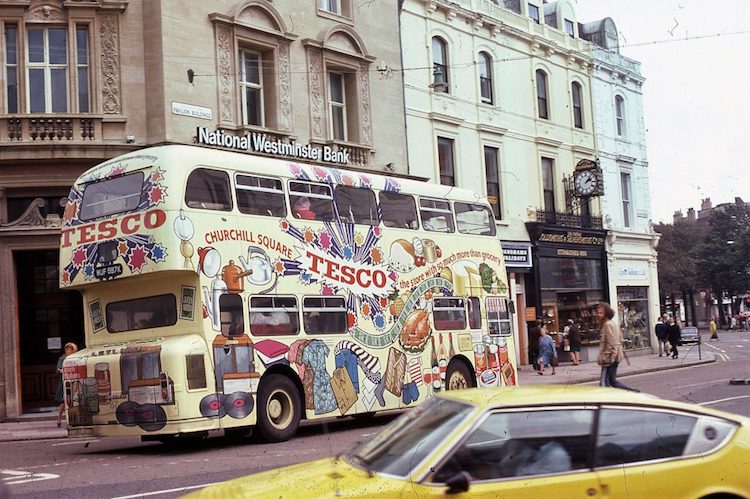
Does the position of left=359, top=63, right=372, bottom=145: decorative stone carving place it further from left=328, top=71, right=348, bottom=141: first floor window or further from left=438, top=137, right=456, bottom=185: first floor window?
left=438, top=137, right=456, bottom=185: first floor window

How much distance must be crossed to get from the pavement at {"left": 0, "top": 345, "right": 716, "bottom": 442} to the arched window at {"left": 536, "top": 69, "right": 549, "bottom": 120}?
9907 mm

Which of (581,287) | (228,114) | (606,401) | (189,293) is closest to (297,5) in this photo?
(228,114)

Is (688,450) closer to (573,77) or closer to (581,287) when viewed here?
(581,287)

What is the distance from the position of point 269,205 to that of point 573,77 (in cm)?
2628

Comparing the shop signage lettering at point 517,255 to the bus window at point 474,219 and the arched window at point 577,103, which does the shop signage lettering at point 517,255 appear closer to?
the arched window at point 577,103

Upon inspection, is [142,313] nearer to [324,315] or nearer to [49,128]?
[324,315]

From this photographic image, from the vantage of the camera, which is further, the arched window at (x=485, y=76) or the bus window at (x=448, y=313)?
the arched window at (x=485, y=76)

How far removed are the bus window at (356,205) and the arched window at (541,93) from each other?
2101 centimetres

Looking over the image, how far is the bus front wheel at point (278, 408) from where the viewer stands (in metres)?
15.3

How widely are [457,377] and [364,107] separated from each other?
11.7 metres

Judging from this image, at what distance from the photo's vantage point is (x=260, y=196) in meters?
15.7

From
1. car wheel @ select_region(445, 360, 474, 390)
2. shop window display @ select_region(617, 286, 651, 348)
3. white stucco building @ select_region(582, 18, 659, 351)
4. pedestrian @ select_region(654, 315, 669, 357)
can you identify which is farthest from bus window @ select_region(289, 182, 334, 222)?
pedestrian @ select_region(654, 315, 669, 357)

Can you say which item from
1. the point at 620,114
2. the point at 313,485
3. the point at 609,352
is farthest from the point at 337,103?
the point at 313,485

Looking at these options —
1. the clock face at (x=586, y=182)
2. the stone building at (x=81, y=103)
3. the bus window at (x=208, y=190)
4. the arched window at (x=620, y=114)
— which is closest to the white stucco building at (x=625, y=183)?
the arched window at (x=620, y=114)
